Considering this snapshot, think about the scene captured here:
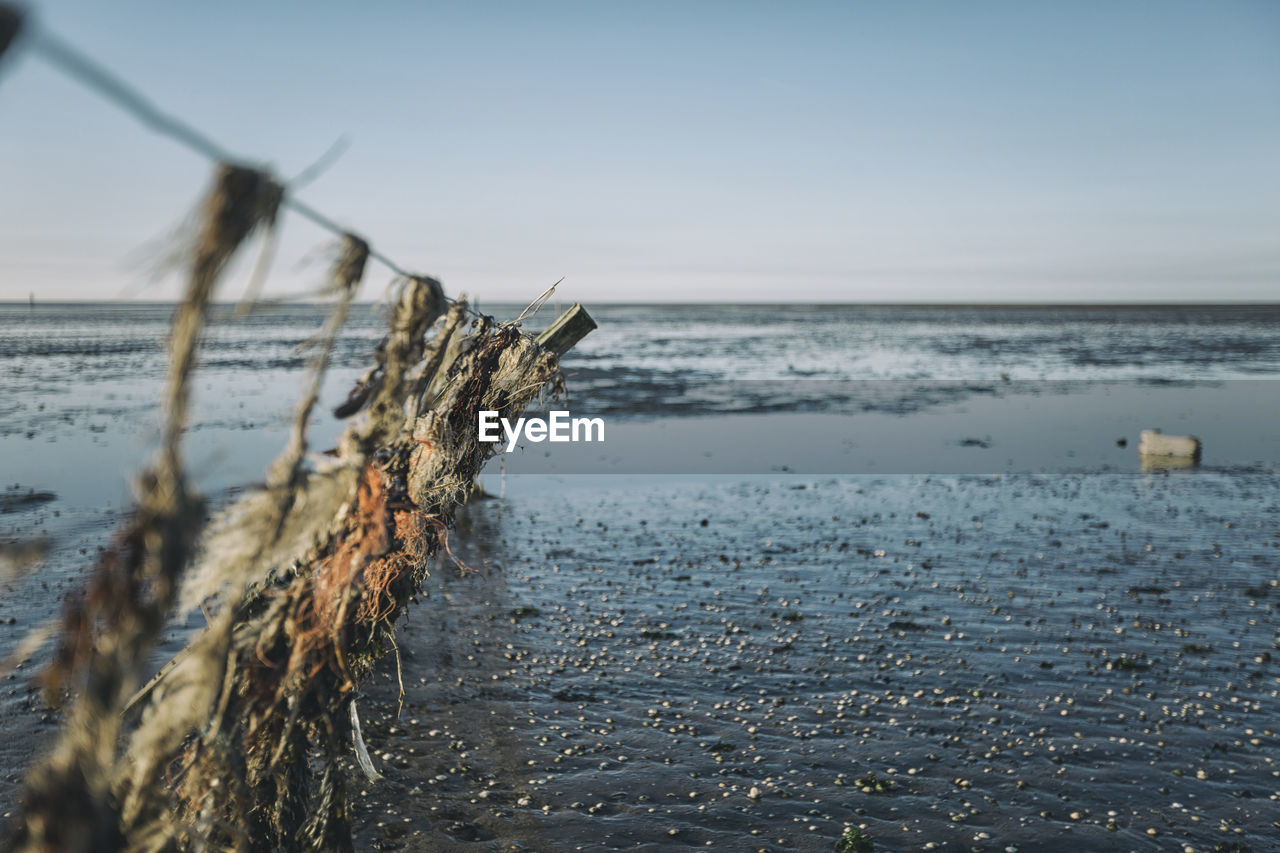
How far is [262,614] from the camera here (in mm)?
4719

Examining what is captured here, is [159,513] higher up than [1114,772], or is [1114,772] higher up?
[159,513]

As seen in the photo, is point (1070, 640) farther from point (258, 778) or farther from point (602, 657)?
point (258, 778)

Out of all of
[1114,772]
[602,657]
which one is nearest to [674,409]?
[602,657]

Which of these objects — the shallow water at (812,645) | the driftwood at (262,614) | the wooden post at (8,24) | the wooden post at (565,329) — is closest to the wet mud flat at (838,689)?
the shallow water at (812,645)

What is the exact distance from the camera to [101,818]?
2.73 meters

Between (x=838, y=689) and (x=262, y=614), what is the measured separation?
7.72m

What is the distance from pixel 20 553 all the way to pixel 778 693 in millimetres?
9114

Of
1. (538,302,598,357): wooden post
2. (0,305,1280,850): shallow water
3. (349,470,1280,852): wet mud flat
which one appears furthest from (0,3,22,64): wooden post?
(349,470,1280,852): wet mud flat

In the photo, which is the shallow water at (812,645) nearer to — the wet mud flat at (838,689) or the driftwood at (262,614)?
the wet mud flat at (838,689)

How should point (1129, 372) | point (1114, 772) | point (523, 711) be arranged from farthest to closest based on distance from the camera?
1. point (1129, 372)
2. point (523, 711)
3. point (1114, 772)

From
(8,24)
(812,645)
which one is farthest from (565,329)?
→ (812,645)

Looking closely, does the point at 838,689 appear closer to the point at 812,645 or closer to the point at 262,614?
the point at 812,645

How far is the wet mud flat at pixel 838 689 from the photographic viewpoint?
786 cm

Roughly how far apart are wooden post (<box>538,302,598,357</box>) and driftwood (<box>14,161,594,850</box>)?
614mm
